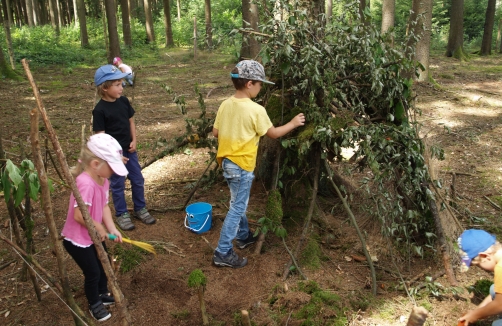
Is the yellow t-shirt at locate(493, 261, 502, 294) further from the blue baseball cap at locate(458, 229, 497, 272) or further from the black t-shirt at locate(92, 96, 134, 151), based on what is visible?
the black t-shirt at locate(92, 96, 134, 151)

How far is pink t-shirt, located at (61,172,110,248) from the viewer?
A: 8.76 feet

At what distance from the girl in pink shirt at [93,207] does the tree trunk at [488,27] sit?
56.3 ft

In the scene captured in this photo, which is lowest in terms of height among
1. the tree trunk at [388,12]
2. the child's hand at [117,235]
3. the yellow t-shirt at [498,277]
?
the yellow t-shirt at [498,277]

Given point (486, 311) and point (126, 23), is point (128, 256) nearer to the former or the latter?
point (486, 311)

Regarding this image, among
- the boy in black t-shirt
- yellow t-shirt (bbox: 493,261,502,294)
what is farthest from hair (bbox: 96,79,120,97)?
yellow t-shirt (bbox: 493,261,502,294)

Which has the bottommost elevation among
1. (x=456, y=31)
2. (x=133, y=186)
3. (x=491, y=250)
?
(x=133, y=186)

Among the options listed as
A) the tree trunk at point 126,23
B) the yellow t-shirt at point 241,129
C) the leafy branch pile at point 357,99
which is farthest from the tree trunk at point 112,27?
the yellow t-shirt at point 241,129

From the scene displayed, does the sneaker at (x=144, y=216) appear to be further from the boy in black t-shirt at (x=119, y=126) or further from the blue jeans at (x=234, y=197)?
the blue jeans at (x=234, y=197)

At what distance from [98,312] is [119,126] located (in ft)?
5.68

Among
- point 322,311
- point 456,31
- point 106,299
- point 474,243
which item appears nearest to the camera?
point 474,243

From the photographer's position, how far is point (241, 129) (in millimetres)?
3252

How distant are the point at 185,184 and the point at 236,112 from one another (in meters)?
2.23

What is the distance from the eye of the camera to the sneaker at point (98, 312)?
2.97m

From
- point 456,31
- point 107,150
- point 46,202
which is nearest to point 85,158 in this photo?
point 107,150
